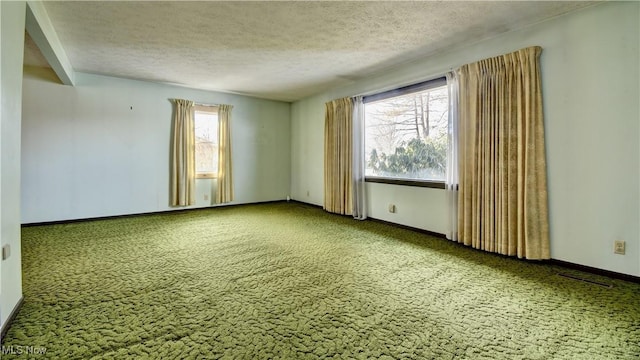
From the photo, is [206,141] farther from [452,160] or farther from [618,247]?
[618,247]

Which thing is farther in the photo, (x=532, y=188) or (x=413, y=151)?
(x=413, y=151)

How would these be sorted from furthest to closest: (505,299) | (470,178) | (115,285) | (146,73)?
(146,73) < (470,178) < (115,285) < (505,299)

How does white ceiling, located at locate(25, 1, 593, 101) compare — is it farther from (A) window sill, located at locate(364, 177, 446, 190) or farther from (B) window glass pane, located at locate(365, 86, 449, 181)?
(A) window sill, located at locate(364, 177, 446, 190)

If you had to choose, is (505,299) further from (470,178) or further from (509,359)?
(470,178)

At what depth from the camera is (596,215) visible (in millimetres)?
2604

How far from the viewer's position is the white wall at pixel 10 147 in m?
1.73

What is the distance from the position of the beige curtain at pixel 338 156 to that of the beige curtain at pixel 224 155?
2009 mm

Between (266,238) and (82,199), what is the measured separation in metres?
3.26

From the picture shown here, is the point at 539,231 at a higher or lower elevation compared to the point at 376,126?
lower

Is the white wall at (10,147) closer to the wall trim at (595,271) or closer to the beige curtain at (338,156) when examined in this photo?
the beige curtain at (338,156)

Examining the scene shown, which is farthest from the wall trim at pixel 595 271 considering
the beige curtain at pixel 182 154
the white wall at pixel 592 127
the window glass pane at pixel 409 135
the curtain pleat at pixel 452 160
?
the beige curtain at pixel 182 154

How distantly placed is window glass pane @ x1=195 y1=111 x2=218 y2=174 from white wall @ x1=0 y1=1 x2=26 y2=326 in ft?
12.3

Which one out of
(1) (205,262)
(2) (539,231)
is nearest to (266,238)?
(1) (205,262)

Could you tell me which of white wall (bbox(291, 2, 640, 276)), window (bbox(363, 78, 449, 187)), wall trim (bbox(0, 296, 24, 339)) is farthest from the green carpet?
window (bbox(363, 78, 449, 187))
